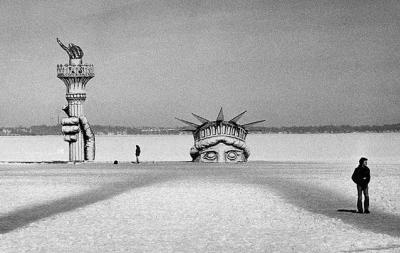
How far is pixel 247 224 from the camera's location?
1409 cm

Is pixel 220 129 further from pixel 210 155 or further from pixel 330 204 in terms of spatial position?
pixel 330 204

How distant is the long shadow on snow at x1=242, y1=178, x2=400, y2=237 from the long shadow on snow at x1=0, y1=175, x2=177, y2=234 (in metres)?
5.10

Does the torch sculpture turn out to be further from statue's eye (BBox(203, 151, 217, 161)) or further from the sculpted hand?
statue's eye (BBox(203, 151, 217, 161))

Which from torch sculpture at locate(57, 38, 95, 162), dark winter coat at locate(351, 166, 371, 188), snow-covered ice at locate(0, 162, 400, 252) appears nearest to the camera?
snow-covered ice at locate(0, 162, 400, 252)

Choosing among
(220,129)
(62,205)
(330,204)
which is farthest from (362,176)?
(220,129)

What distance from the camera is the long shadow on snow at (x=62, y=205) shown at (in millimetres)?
14633

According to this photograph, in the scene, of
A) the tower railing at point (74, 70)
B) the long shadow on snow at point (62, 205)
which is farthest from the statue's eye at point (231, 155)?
the long shadow on snow at point (62, 205)

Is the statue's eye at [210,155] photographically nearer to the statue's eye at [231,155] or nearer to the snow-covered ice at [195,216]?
the statue's eye at [231,155]

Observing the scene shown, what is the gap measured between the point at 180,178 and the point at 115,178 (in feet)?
9.21

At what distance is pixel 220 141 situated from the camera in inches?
1560

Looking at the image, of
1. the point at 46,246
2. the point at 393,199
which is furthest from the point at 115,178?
the point at 46,246

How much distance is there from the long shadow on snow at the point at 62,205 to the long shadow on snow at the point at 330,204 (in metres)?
5.10

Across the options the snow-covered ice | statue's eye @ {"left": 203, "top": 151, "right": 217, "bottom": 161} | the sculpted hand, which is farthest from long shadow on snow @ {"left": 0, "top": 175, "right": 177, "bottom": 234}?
statue's eye @ {"left": 203, "top": 151, "right": 217, "bottom": 161}

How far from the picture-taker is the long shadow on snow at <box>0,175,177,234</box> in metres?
14.6
